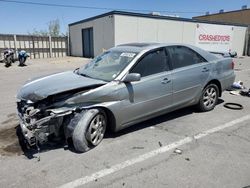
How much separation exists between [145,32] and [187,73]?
1573 cm

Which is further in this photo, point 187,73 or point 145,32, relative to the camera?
point 145,32

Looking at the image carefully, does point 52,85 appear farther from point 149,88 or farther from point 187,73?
point 187,73

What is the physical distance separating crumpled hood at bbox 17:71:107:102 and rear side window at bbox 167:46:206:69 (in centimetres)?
170

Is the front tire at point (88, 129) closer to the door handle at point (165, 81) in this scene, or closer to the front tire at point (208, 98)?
the door handle at point (165, 81)

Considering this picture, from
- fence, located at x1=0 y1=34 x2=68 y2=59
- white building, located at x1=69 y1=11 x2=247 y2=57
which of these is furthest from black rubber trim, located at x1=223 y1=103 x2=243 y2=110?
fence, located at x1=0 y1=34 x2=68 y2=59

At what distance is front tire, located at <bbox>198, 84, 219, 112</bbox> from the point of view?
5.46 m

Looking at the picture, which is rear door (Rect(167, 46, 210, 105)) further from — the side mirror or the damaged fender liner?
the damaged fender liner

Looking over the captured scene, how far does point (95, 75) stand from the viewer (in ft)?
14.5

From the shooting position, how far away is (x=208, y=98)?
5.59m

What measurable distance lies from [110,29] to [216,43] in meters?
13.6

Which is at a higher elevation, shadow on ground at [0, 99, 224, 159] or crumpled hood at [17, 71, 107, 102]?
crumpled hood at [17, 71, 107, 102]

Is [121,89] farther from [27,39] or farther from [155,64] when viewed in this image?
[27,39]

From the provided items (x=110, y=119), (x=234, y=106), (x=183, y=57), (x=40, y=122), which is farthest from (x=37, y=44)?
(x=40, y=122)

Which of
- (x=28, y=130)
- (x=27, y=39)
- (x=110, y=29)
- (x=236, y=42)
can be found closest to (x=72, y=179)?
(x=28, y=130)
